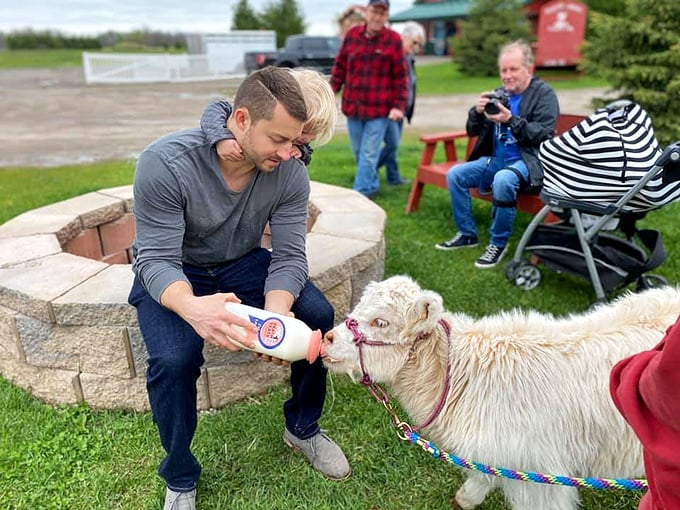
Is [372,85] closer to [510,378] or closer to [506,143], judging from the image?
[506,143]

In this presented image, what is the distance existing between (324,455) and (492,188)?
3.33m

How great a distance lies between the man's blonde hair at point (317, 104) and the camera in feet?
8.37

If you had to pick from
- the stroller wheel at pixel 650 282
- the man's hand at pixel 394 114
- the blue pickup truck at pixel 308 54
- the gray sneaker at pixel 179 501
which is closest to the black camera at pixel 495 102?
the stroller wheel at pixel 650 282

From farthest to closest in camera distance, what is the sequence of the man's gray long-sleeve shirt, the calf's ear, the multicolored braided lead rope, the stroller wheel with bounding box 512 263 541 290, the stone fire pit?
the stroller wheel with bounding box 512 263 541 290, the stone fire pit, the man's gray long-sleeve shirt, the calf's ear, the multicolored braided lead rope

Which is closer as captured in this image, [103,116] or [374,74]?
[374,74]

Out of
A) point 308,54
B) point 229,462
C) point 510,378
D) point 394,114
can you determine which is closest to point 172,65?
point 308,54

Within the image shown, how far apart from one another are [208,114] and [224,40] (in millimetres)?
35323

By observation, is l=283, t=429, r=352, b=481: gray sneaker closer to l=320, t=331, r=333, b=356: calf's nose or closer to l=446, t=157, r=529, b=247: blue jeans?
l=320, t=331, r=333, b=356: calf's nose

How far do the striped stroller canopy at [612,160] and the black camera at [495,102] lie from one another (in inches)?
41.7

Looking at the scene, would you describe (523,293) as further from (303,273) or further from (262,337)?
(262,337)

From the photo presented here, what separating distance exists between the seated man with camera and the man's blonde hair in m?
2.71

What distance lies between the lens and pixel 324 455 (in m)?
2.85

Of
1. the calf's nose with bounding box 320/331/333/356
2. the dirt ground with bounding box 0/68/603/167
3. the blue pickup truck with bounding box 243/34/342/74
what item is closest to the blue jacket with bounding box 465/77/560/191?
the dirt ground with bounding box 0/68/603/167

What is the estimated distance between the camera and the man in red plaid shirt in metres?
6.88
